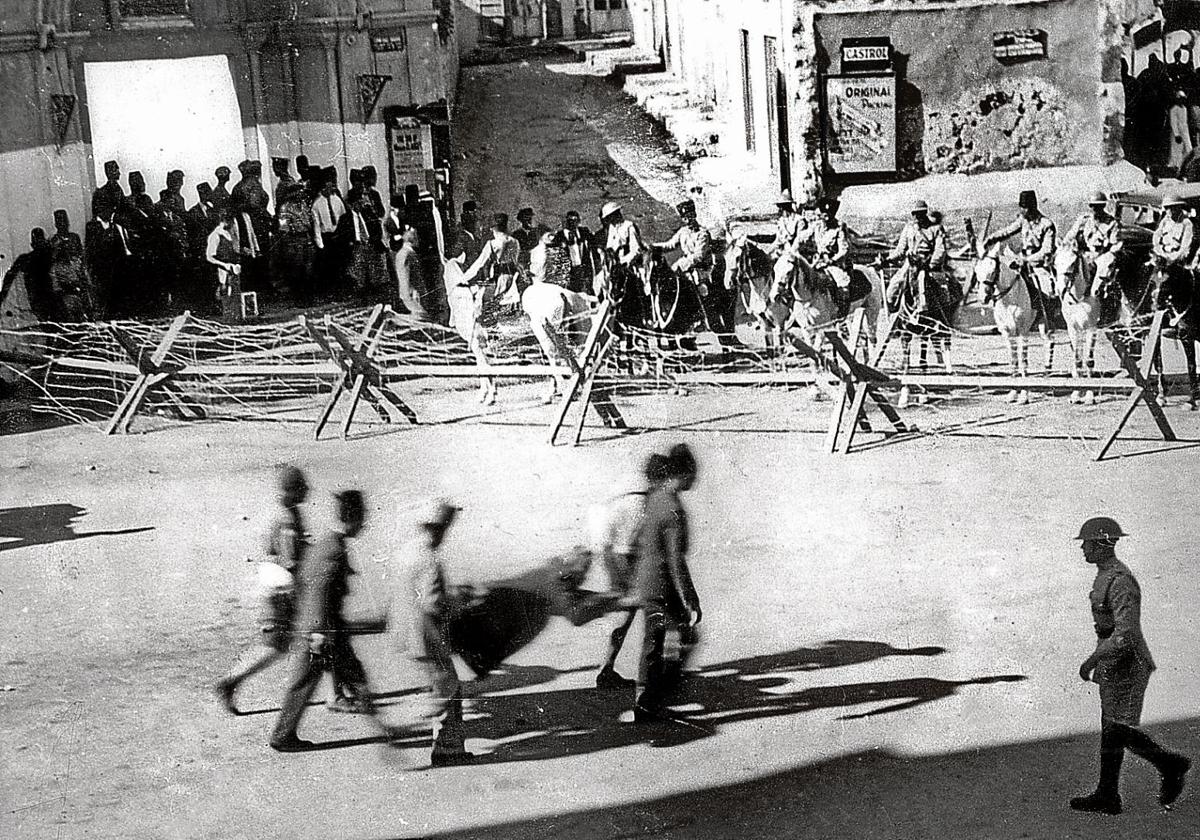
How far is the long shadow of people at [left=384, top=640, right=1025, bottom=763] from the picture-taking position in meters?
6.36

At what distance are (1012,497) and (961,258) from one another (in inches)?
135

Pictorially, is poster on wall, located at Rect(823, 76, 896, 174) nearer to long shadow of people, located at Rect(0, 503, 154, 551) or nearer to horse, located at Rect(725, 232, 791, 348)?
horse, located at Rect(725, 232, 791, 348)

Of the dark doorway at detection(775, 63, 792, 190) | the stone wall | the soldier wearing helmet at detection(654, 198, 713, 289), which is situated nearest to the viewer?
the stone wall

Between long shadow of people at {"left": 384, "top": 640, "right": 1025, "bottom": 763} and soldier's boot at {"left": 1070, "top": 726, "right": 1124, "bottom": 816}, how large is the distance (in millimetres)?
1004

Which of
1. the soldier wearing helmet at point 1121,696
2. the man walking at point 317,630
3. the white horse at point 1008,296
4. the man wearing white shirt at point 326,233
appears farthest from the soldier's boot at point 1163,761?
the man wearing white shirt at point 326,233

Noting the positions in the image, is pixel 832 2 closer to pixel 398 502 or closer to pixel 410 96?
pixel 410 96

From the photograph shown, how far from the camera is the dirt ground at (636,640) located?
5844 millimetres

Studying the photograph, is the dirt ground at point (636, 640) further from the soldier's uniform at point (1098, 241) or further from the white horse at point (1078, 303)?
the soldier's uniform at point (1098, 241)

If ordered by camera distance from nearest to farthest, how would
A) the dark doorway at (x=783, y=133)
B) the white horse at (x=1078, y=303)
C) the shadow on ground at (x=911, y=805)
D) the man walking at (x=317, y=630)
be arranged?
the shadow on ground at (x=911, y=805)
the man walking at (x=317, y=630)
the white horse at (x=1078, y=303)
the dark doorway at (x=783, y=133)

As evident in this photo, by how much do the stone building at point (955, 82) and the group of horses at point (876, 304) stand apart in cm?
99

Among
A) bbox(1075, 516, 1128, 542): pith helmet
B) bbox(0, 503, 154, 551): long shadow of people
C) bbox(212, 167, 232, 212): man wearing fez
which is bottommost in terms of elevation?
bbox(0, 503, 154, 551): long shadow of people

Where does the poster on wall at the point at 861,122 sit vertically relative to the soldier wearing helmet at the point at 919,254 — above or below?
above

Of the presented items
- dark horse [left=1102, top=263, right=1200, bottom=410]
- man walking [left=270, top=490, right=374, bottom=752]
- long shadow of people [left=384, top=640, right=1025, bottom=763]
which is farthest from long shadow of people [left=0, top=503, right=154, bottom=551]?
dark horse [left=1102, top=263, right=1200, bottom=410]

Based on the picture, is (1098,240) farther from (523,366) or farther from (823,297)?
Answer: (523,366)
